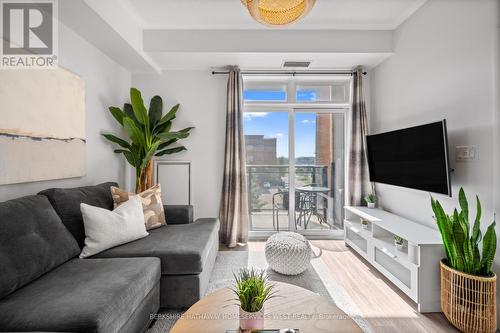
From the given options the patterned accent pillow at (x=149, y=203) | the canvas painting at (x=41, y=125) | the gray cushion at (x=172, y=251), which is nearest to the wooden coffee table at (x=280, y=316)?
the gray cushion at (x=172, y=251)

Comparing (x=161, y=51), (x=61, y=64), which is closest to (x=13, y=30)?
(x=61, y=64)

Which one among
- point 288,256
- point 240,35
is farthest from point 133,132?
point 288,256

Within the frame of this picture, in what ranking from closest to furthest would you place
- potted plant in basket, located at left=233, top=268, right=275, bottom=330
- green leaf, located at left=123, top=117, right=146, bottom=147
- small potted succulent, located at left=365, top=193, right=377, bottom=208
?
potted plant in basket, located at left=233, top=268, right=275, bottom=330 < green leaf, located at left=123, top=117, right=146, bottom=147 < small potted succulent, located at left=365, top=193, right=377, bottom=208

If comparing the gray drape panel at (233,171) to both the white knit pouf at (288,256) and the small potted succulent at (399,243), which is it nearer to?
the white knit pouf at (288,256)

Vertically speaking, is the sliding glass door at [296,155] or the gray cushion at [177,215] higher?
the sliding glass door at [296,155]

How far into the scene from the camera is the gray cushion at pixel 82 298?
3.51 feet

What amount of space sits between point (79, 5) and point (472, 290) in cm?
362

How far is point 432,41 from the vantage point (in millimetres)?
2383

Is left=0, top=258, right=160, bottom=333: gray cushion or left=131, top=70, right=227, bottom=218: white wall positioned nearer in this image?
left=0, top=258, right=160, bottom=333: gray cushion

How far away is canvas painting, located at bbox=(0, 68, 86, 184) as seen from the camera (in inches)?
66.9

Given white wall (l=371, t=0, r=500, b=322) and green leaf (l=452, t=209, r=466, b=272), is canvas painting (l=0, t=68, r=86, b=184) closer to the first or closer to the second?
green leaf (l=452, t=209, r=466, b=272)

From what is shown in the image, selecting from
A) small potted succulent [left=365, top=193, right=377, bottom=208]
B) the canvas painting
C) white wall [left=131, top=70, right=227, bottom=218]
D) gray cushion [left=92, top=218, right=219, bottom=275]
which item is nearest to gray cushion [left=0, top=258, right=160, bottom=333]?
gray cushion [left=92, top=218, right=219, bottom=275]

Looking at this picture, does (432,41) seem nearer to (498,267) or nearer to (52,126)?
(498,267)

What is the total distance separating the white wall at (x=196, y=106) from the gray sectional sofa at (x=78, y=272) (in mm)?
1373
